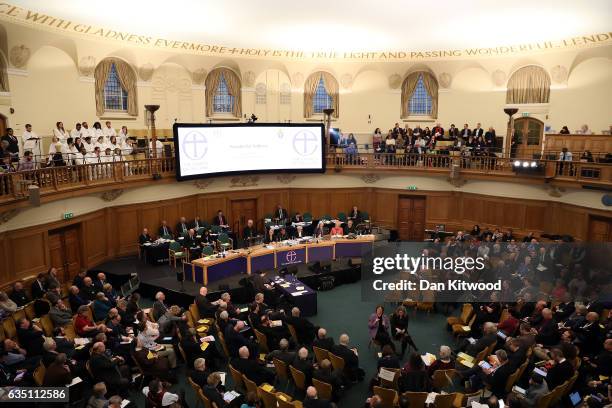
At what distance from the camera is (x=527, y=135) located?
67.4 ft

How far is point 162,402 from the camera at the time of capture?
762 centimetres

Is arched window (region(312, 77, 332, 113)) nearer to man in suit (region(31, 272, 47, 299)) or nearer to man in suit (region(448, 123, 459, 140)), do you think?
man in suit (region(448, 123, 459, 140))

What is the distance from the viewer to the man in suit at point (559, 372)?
8242mm

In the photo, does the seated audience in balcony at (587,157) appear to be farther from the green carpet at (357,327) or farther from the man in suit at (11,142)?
the man in suit at (11,142)

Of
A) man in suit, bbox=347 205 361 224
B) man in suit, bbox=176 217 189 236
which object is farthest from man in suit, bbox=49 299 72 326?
man in suit, bbox=347 205 361 224

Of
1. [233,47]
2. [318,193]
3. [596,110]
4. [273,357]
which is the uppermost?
[233,47]

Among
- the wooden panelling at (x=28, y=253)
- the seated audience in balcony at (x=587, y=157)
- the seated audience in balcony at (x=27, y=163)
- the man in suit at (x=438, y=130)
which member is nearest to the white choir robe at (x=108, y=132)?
the seated audience in balcony at (x=27, y=163)

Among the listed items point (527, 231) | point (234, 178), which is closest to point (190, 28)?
point (234, 178)

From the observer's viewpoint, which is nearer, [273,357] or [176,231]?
[273,357]

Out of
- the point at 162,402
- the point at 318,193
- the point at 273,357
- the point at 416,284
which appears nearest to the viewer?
the point at 162,402

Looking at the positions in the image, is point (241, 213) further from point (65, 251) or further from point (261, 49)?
→ point (65, 251)

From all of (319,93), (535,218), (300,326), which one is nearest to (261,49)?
(319,93)

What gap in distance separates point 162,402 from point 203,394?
0.65 meters

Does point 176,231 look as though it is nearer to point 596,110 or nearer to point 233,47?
point 233,47
